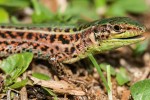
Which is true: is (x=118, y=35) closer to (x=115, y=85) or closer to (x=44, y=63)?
(x=115, y=85)

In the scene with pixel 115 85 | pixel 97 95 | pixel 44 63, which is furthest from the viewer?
pixel 44 63

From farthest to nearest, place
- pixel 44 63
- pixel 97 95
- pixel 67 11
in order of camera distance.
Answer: pixel 67 11
pixel 44 63
pixel 97 95

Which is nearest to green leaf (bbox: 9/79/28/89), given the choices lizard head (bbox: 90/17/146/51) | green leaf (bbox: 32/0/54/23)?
lizard head (bbox: 90/17/146/51)

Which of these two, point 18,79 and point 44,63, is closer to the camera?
point 18,79

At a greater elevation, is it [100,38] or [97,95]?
[100,38]

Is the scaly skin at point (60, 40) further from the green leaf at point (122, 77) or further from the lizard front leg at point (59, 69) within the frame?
the green leaf at point (122, 77)

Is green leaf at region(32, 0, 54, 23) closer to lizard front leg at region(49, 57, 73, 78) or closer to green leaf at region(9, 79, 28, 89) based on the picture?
lizard front leg at region(49, 57, 73, 78)

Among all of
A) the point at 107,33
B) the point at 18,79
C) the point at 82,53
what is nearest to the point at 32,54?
the point at 18,79
